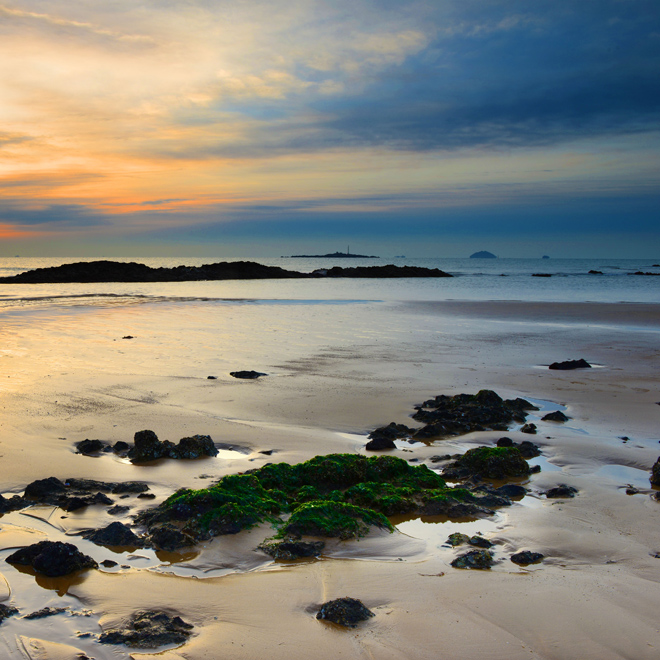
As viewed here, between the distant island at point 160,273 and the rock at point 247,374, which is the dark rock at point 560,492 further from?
the distant island at point 160,273

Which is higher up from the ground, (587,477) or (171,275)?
(171,275)

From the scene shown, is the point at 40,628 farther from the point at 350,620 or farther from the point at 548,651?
the point at 548,651

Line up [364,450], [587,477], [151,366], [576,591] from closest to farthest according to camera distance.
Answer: [576,591], [587,477], [364,450], [151,366]

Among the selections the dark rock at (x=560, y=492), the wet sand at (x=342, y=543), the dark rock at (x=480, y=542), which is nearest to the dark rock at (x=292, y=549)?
the wet sand at (x=342, y=543)

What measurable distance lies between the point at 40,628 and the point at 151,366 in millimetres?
8290

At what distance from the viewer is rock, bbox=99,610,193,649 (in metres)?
3.14

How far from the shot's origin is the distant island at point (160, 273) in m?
55.5

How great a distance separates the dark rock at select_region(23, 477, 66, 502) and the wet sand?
0.23m

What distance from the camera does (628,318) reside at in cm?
2275

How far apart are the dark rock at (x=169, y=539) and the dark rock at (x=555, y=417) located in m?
5.25

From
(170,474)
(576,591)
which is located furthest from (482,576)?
(170,474)

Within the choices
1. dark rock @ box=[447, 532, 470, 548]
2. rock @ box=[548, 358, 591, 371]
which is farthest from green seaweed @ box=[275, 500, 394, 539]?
rock @ box=[548, 358, 591, 371]

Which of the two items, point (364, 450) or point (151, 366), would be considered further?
point (151, 366)

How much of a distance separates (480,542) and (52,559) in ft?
9.80
